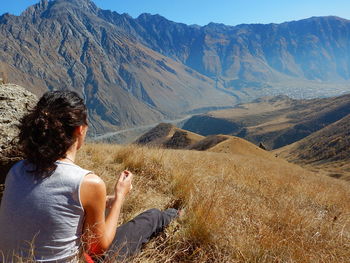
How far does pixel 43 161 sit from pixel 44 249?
65cm

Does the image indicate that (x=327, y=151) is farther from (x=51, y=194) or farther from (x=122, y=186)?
(x=51, y=194)

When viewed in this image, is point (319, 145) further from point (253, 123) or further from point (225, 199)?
point (253, 123)

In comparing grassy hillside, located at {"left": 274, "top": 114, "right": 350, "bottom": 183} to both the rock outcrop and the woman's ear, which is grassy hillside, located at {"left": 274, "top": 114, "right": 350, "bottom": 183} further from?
the woman's ear

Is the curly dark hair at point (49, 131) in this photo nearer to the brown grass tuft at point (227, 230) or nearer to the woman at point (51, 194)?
the woman at point (51, 194)

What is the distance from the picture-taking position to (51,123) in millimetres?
2217

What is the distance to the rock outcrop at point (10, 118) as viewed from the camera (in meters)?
3.61

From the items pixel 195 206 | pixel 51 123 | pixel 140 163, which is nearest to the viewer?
pixel 51 123

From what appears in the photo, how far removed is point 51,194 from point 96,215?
36 centimetres

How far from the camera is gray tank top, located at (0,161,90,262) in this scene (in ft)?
7.27

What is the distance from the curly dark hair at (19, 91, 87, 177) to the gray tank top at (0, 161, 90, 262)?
0.28ft

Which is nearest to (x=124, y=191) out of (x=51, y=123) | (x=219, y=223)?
(x=51, y=123)

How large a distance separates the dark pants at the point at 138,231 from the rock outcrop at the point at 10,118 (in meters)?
1.53

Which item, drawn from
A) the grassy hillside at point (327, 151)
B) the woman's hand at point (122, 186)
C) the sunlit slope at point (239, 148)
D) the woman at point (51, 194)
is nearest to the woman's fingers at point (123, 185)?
the woman's hand at point (122, 186)

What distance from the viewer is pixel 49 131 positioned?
2.23m
